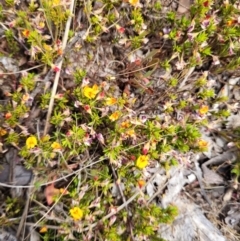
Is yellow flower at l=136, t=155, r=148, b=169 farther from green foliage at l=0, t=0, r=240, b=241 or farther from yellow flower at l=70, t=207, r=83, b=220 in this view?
yellow flower at l=70, t=207, r=83, b=220

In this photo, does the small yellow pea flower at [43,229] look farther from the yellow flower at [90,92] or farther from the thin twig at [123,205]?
the yellow flower at [90,92]

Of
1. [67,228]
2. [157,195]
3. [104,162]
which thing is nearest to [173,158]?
[157,195]

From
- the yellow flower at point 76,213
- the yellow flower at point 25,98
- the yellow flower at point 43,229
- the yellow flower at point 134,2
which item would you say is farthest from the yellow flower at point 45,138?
the yellow flower at point 134,2

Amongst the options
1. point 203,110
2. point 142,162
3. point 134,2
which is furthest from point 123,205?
point 134,2

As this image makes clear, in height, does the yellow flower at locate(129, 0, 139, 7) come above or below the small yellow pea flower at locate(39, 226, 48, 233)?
above

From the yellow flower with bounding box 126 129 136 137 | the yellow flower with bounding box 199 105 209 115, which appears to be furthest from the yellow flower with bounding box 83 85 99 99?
the yellow flower with bounding box 199 105 209 115

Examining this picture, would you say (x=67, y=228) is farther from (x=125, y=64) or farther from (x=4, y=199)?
(x=125, y=64)
